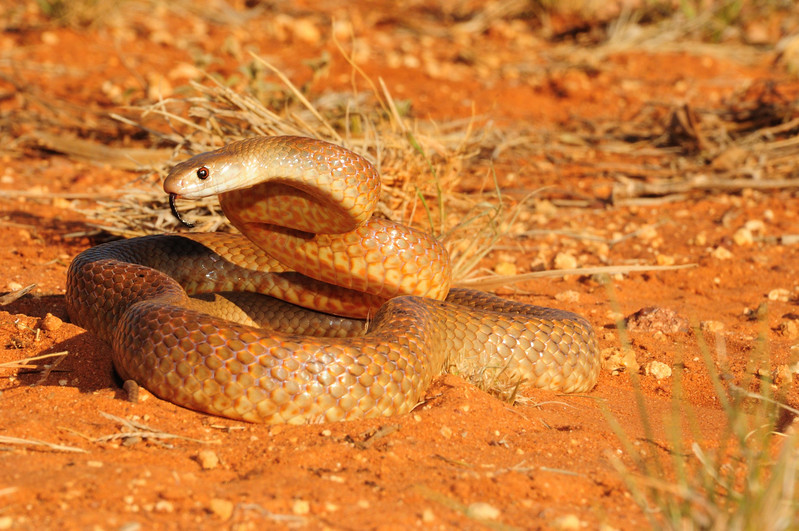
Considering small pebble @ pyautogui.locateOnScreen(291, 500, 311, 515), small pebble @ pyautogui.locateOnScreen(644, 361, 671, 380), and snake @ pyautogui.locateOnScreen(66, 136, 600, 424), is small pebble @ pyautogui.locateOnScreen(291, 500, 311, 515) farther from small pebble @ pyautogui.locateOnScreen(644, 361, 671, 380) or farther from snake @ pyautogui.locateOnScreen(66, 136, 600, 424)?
small pebble @ pyautogui.locateOnScreen(644, 361, 671, 380)

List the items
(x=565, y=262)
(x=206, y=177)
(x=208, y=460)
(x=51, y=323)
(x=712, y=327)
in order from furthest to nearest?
(x=565, y=262) < (x=712, y=327) < (x=51, y=323) < (x=206, y=177) < (x=208, y=460)

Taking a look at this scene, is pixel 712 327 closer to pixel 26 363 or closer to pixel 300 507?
pixel 300 507

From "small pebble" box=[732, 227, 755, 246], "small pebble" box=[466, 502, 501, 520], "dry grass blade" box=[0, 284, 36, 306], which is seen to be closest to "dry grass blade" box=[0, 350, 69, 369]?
"dry grass blade" box=[0, 284, 36, 306]

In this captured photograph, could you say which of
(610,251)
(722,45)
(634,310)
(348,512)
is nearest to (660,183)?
(610,251)

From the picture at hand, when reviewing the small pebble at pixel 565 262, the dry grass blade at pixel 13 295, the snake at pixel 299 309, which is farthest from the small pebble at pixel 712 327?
the dry grass blade at pixel 13 295

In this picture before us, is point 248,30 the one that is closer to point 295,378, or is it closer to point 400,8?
point 400,8

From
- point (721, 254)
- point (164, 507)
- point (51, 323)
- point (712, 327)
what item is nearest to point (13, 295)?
point (51, 323)
